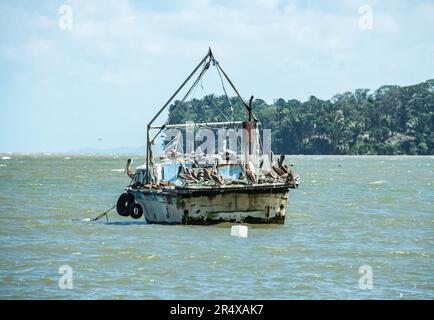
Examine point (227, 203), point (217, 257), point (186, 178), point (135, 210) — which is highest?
point (186, 178)

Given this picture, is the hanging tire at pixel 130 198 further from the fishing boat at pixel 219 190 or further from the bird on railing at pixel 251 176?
the bird on railing at pixel 251 176

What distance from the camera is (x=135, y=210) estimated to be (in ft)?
116

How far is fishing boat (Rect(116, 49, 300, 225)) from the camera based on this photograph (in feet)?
102

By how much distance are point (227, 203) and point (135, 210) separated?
533cm

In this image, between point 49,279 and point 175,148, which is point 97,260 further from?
point 175,148

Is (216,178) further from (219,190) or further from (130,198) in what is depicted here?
(130,198)

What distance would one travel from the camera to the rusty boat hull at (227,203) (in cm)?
3109

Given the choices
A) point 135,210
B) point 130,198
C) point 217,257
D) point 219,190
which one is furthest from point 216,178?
point 217,257

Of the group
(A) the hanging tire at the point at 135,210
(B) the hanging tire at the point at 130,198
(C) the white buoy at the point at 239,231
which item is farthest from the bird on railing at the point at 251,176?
(B) the hanging tire at the point at 130,198

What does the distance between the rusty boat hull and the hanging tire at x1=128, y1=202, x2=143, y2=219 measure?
9.79 ft

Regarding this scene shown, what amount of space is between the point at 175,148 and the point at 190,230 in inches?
265

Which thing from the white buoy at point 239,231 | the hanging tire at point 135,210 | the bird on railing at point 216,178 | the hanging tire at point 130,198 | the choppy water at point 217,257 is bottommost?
the choppy water at point 217,257
